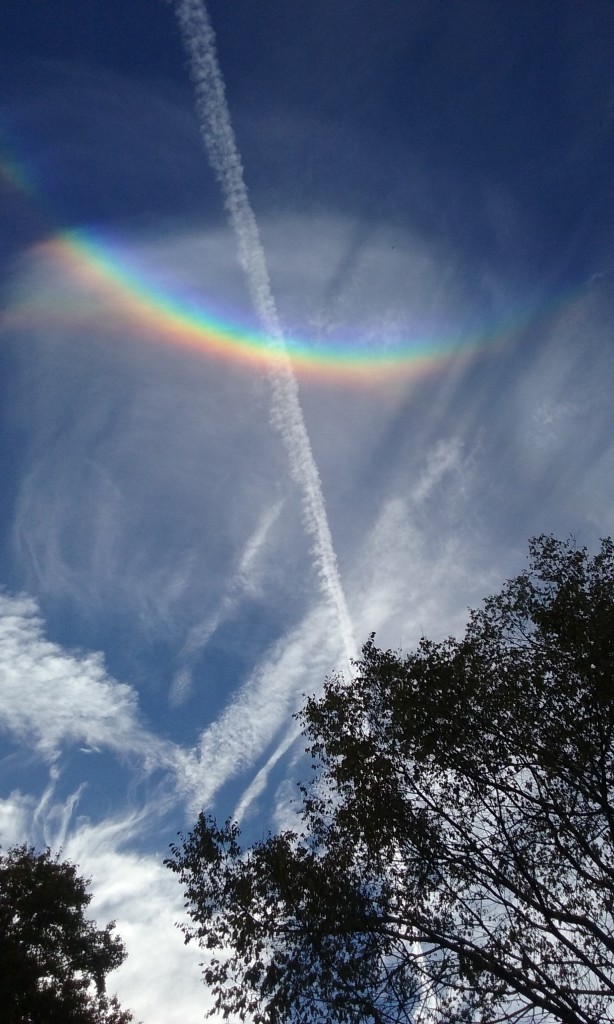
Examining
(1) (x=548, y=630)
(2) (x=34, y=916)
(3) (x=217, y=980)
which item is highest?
(2) (x=34, y=916)

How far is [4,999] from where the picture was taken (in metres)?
23.8

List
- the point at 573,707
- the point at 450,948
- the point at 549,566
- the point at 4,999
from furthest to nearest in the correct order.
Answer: the point at 4,999 → the point at 549,566 → the point at 573,707 → the point at 450,948

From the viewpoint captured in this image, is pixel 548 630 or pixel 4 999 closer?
pixel 548 630

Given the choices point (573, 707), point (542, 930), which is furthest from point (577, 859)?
point (573, 707)

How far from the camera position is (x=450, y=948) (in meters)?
14.5

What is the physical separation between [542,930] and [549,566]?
9.97 meters

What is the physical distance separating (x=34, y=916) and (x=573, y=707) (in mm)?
29797

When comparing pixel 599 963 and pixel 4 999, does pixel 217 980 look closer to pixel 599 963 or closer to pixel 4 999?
pixel 599 963

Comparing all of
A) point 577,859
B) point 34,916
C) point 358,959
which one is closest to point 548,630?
point 577,859

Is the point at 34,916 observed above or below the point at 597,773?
above

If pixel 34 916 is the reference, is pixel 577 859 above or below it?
below

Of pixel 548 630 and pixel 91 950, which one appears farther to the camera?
pixel 91 950

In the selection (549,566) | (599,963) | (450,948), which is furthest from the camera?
(549,566)

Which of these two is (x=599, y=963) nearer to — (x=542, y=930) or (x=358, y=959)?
(x=542, y=930)
